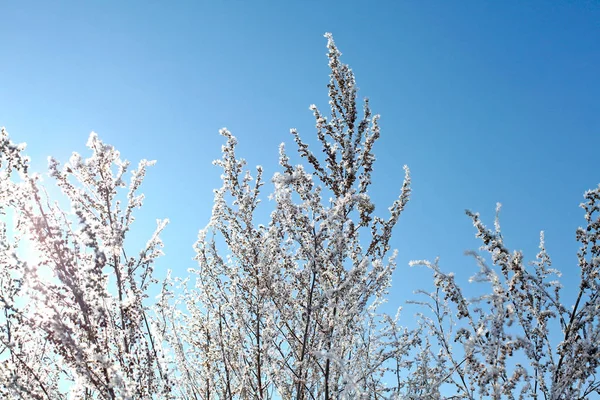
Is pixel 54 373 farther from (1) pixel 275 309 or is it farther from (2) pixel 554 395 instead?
(2) pixel 554 395

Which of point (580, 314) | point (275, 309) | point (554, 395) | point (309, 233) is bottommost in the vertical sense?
point (554, 395)

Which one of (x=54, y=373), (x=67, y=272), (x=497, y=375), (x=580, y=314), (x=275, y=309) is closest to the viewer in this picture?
(x=497, y=375)

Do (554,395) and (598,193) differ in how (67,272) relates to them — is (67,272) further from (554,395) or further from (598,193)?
(598,193)

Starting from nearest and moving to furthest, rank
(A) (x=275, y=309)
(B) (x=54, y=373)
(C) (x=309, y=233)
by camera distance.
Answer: (C) (x=309, y=233) < (A) (x=275, y=309) < (B) (x=54, y=373)

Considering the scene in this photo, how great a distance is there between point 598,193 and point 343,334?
104 inches

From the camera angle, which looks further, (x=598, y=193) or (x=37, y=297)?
(x=598, y=193)

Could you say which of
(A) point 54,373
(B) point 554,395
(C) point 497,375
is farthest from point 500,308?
(A) point 54,373

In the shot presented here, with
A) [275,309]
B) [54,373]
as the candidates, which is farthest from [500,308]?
[54,373]

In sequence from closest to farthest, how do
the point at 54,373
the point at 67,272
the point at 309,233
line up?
the point at 67,272, the point at 309,233, the point at 54,373

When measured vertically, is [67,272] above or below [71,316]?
above

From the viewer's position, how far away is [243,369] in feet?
15.7

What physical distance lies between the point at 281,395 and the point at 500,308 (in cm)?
268

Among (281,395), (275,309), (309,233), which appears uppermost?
(309,233)

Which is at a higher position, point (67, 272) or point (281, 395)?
point (67, 272)
